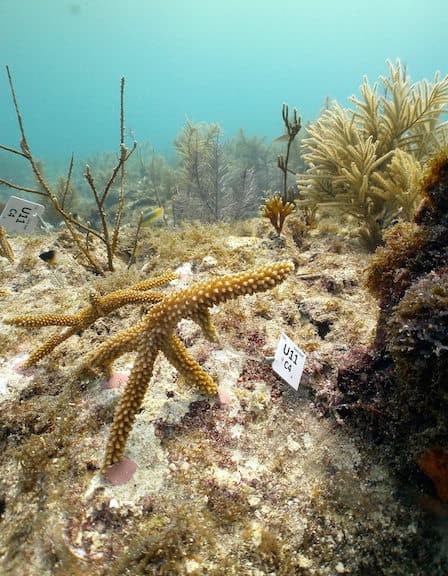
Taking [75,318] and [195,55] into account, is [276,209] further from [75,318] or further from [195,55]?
[195,55]

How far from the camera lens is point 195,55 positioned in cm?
17488

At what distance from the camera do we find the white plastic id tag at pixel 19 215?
13.7 ft

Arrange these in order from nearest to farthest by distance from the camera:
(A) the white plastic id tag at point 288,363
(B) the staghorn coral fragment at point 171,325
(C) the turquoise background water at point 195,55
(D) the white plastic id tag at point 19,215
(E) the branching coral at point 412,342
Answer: (E) the branching coral at point 412,342 < (B) the staghorn coral fragment at point 171,325 < (A) the white plastic id tag at point 288,363 < (D) the white plastic id tag at point 19,215 < (C) the turquoise background water at point 195,55

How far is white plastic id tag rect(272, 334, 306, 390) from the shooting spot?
230cm

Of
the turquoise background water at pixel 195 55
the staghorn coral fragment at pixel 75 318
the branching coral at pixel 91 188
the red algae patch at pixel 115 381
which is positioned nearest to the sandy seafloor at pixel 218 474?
the red algae patch at pixel 115 381

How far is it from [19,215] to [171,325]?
11.5ft

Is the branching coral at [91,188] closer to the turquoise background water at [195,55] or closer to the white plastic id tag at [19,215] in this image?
the white plastic id tag at [19,215]

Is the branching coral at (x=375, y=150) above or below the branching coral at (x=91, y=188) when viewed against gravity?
above

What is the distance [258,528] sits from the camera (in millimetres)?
1681

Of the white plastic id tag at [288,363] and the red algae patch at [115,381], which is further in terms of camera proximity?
the red algae patch at [115,381]

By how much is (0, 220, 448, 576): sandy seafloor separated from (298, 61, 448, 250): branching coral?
2.07 meters

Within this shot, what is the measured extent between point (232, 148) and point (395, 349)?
1893 centimetres

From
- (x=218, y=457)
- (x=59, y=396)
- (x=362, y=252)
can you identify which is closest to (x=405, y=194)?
(x=362, y=252)

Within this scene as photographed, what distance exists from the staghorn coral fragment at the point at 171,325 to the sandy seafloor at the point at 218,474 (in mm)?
262
